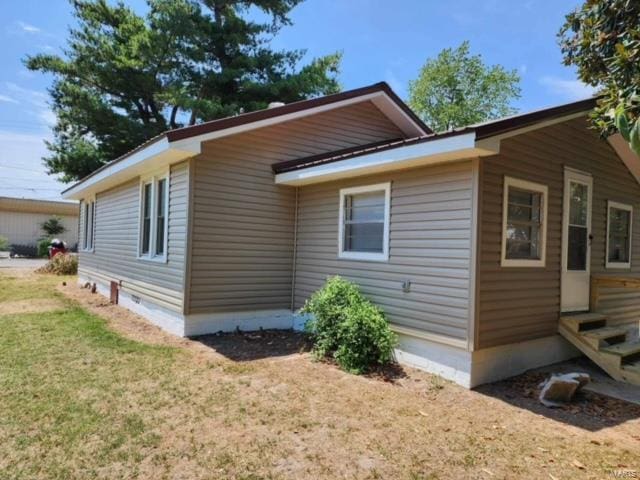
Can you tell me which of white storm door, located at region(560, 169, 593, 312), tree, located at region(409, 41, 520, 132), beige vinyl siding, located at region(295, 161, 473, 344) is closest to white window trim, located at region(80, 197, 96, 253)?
beige vinyl siding, located at region(295, 161, 473, 344)

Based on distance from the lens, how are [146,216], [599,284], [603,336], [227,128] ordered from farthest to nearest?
[146,216]
[227,128]
[599,284]
[603,336]

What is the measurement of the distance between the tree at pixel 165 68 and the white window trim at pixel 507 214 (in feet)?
46.3

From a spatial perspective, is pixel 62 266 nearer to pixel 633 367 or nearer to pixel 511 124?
pixel 511 124

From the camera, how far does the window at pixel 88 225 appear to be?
44.6 ft

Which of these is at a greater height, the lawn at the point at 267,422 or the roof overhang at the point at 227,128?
the roof overhang at the point at 227,128

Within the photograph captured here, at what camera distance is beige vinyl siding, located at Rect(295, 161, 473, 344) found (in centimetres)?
521

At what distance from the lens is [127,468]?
118 inches

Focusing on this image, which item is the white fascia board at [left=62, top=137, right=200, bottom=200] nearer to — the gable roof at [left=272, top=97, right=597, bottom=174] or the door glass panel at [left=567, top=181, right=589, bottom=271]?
the gable roof at [left=272, top=97, right=597, bottom=174]

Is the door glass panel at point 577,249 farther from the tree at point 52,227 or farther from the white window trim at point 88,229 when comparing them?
the tree at point 52,227

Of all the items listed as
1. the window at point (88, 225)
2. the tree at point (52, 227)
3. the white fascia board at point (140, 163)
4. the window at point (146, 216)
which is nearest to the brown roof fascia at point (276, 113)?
the white fascia board at point (140, 163)

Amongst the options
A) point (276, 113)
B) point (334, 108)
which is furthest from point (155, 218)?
point (334, 108)

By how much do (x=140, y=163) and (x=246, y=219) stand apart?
94.2 inches

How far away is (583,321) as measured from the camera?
6242 millimetres

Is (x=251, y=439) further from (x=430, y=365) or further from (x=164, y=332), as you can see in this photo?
(x=164, y=332)
